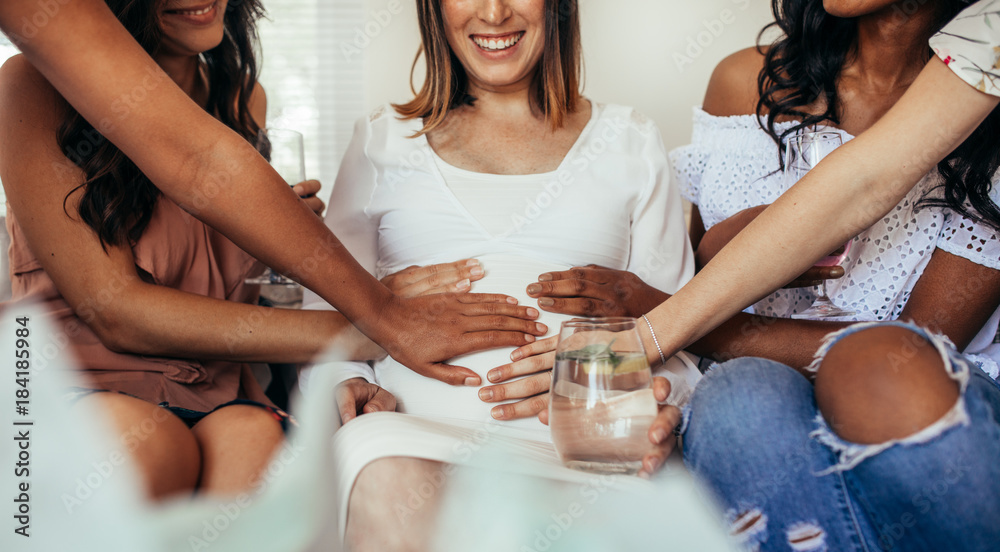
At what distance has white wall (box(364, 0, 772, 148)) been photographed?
297 cm

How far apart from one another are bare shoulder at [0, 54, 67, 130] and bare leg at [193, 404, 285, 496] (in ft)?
1.70

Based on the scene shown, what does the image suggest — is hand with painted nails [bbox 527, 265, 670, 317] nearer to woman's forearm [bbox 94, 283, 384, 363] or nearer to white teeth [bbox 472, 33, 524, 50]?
woman's forearm [bbox 94, 283, 384, 363]

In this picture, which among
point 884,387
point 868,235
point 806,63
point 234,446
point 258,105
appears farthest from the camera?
point 258,105

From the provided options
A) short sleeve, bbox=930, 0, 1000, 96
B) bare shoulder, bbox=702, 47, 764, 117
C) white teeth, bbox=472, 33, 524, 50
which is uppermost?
short sleeve, bbox=930, 0, 1000, 96

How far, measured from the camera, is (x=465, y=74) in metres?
1.62

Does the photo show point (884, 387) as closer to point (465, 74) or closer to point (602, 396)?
point (602, 396)

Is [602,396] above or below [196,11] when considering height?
below

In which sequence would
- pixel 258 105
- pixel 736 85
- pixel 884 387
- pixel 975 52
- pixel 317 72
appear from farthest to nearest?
1. pixel 317 72
2. pixel 258 105
3. pixel 736 85
4. pixel 975 52
5. pixel 884 387

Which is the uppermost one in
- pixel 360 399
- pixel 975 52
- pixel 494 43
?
pixel 975 52

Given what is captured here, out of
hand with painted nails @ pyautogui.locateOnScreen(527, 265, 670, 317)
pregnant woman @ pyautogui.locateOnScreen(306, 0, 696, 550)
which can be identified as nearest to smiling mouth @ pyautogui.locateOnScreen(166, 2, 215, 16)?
pregnant woman @ pyautogui.locateOnScreen(306, 0, 696, 550)

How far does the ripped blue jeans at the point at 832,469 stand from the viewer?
28.8 inches

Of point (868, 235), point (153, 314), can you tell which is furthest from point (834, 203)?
point (153, 314)

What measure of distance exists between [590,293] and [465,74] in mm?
595

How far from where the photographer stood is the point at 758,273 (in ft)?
3.47
